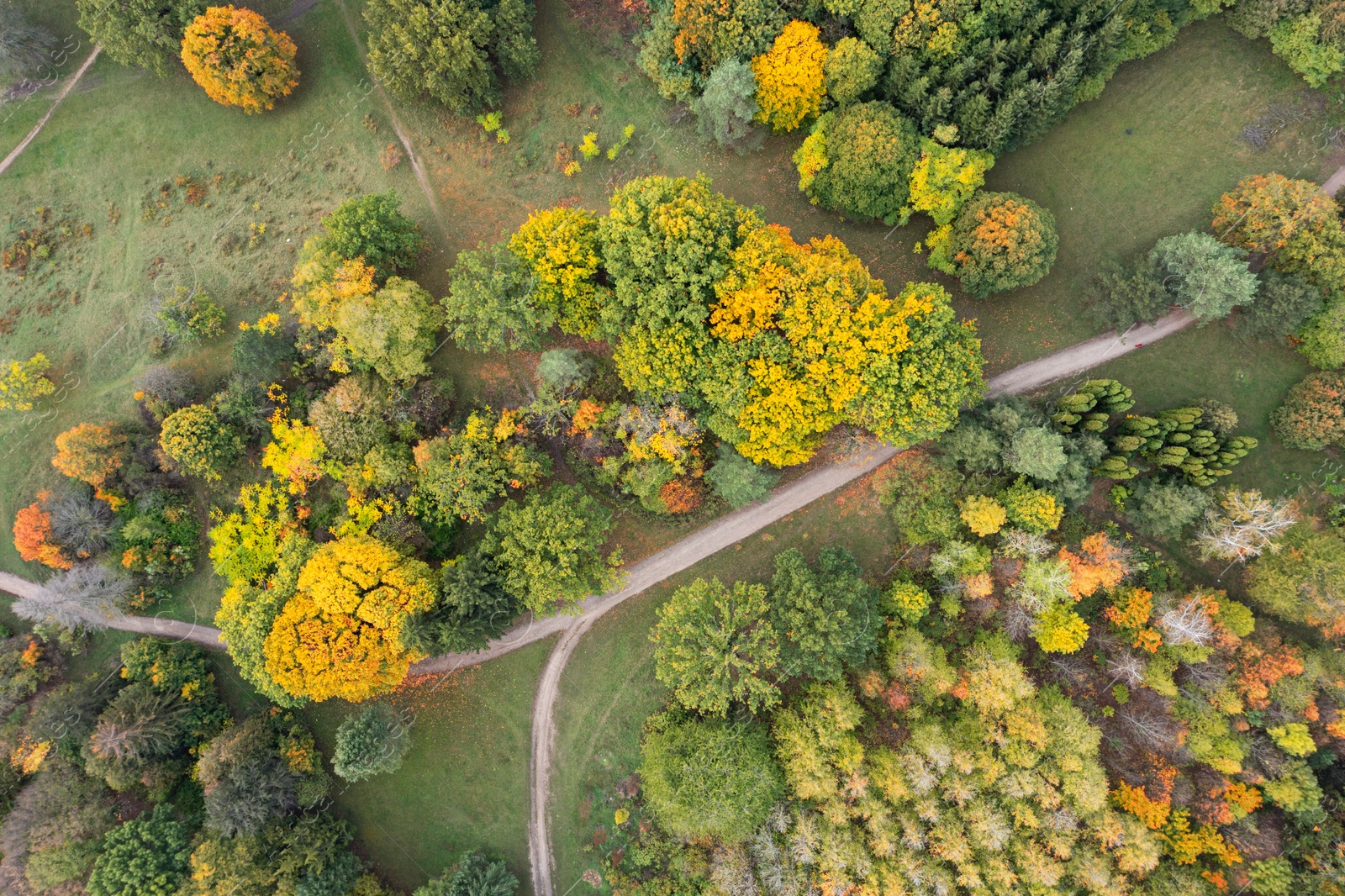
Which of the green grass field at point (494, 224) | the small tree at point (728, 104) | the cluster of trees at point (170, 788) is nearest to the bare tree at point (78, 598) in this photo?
the green grass field at point (494, 224)

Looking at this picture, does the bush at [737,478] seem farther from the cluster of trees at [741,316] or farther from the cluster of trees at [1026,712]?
the cluster of trees at [1026,712]

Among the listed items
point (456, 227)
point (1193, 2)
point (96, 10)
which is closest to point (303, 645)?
point (456, 227)

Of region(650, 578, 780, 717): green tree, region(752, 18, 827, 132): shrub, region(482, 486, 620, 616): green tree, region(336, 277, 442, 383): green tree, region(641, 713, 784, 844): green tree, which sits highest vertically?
region(752, 18, 827, 132): shrub

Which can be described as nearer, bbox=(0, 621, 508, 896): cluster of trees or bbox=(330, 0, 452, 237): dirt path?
bbox=(0, 621, 508, 896): cluster of trees

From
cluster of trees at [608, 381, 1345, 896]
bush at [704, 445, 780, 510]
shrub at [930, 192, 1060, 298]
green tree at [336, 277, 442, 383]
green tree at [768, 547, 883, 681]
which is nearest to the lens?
cluster of trees at [608, 381, 1345, 896]

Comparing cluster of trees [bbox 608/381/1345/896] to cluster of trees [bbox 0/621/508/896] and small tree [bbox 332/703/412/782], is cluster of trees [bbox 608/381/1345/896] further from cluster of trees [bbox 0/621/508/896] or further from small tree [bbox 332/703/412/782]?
cluster of trees [bbox 0/621/508/896]

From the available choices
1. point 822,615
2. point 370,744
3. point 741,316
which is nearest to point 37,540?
point 370,744

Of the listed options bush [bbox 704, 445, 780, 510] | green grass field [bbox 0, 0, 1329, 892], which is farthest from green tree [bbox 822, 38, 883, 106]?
bush [bbox 704, 445, 780, 510]
